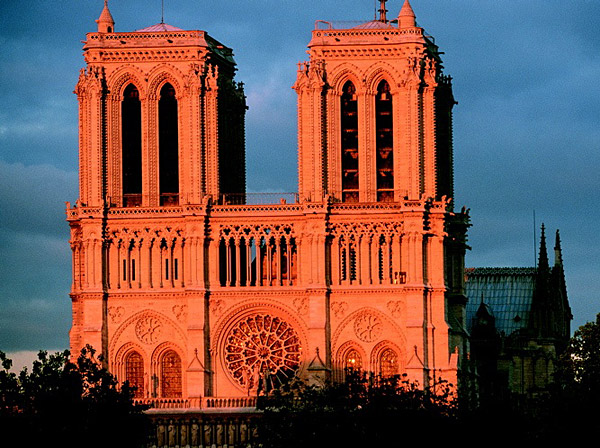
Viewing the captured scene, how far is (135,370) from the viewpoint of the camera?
13312 cm

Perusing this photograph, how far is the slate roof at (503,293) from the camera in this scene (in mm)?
156625

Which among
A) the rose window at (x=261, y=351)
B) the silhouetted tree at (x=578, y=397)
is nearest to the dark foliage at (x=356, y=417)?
the silhouetted tree at (x=578, y=397)

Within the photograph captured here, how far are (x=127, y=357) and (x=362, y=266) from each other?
13.3m

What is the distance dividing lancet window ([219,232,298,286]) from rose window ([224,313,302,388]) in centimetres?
199

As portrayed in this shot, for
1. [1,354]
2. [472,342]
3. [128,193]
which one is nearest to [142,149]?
[128,193]

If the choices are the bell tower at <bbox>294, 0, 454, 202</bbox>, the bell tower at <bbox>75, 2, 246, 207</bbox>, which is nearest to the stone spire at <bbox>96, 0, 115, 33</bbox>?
the bell tower at <bbox>75, 2, 246, 207</bbox>

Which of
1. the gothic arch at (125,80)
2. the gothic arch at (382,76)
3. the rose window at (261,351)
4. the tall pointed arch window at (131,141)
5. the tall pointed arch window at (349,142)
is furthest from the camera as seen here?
the tall pointed arch window at (131,141)

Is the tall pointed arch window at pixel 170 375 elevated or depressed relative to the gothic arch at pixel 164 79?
depressed

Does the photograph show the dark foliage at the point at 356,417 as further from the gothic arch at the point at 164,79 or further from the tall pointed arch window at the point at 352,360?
the gothic arch at the point at 164,79

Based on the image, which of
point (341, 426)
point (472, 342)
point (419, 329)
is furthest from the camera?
point (472, 342)

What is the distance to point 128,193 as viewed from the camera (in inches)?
5271

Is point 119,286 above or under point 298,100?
under

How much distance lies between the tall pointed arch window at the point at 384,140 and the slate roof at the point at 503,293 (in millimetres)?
25035

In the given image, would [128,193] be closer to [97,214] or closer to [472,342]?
[97,214]
